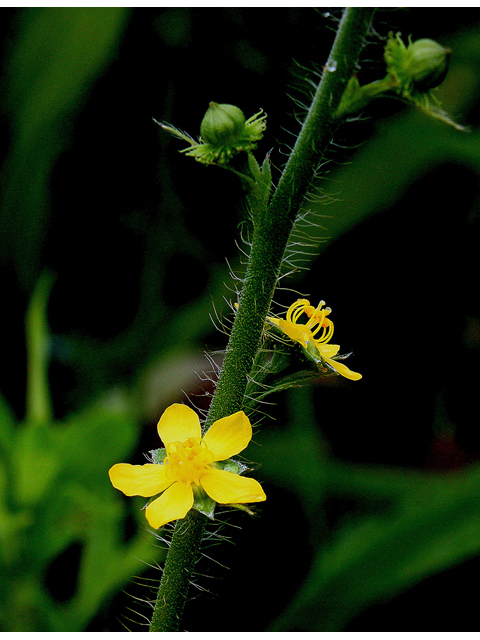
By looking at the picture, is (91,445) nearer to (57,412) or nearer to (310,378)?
(57,412)

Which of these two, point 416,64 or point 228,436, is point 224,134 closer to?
point 416,64

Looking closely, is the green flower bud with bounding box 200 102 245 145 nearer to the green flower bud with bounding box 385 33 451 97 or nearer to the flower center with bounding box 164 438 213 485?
the green flower bud with bounding box 385 33 451 97

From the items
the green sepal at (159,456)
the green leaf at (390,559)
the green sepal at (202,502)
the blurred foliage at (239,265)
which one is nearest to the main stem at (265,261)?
the green sepal at (202,502)

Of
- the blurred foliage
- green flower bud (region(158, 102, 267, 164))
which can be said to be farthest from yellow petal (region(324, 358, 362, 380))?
the blurred foliage

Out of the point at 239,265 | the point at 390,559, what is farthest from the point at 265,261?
the point at 239,265

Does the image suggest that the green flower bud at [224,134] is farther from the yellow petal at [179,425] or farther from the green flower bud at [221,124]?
the yellow petal at [179,425]
